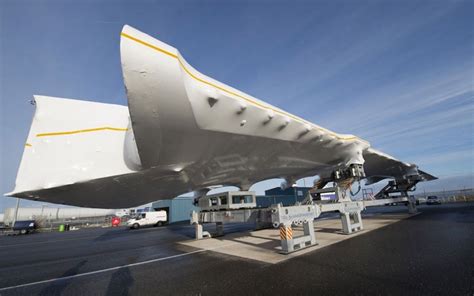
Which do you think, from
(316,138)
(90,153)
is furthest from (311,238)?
(90,153)

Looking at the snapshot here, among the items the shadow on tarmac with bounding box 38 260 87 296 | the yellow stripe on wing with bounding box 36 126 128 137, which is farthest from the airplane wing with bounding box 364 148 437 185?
the shadow on tarmac with bounding box 38 260 87 296

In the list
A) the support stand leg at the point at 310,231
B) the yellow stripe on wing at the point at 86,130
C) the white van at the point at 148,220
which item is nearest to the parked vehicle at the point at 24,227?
the white van at the point at 148,220

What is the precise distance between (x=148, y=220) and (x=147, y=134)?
25.5 meters

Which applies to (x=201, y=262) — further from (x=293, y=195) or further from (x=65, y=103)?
(x=293, y=195)

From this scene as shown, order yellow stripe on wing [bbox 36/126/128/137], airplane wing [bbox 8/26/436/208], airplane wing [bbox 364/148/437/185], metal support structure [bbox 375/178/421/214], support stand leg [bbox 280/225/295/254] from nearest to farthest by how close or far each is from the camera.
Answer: airplane wing [bbox 8/26/436/208], yellow stripe on wing [bbox 36/126/128/137], support stand leg [bbox 280/225/295/254], airplane wing [bbox 364/148/437/185], metal support structure [bbox 375/178/421/214]

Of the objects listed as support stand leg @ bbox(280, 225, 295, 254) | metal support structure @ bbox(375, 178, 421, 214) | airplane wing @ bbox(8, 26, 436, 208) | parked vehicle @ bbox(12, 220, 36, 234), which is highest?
airplane wing @ bbox(8, 26, 436, 208)

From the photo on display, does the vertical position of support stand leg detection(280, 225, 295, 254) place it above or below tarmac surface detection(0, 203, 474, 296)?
above

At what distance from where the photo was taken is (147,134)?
151 inches

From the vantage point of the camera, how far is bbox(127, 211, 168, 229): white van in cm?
2464

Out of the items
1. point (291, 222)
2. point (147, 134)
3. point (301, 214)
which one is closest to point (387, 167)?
point (301, 214)

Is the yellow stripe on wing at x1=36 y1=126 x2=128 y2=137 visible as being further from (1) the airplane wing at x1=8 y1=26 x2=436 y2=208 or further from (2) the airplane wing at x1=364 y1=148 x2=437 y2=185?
(2) the airplane wing at x1=364 y1=148 x2=437 y2=185

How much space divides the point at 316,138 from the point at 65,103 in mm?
6961

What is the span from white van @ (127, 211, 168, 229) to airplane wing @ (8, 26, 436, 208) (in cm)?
2070

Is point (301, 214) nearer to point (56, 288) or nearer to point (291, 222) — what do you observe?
point (291, 222)
